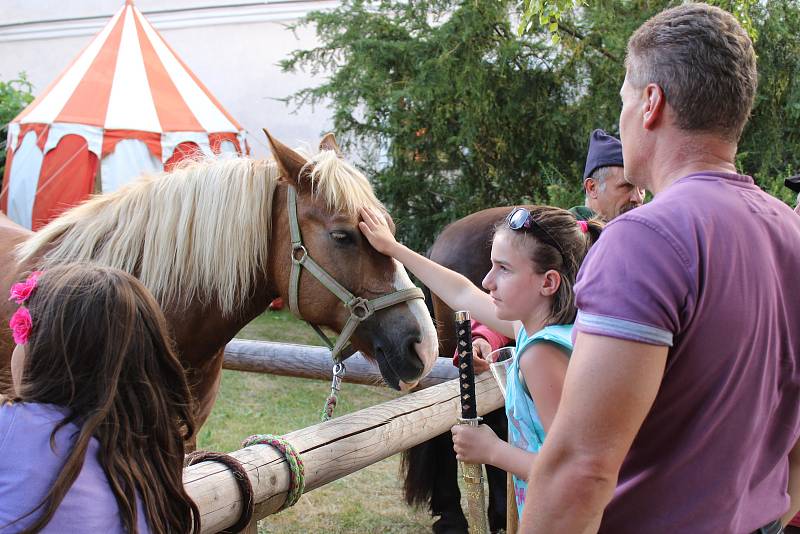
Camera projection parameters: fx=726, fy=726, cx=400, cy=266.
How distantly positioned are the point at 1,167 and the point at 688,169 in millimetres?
10772

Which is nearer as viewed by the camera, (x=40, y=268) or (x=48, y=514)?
(x=48, y=514)

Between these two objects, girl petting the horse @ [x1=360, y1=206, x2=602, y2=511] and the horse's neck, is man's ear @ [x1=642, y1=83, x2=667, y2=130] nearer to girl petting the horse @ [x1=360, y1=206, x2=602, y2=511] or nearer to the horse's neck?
girl petting the horse @ [x1=360, y1=206, x2=602, y2=511]

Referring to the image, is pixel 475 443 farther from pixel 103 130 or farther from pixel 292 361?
pixel 103 130

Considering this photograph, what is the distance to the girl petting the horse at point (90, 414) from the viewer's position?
1276mm

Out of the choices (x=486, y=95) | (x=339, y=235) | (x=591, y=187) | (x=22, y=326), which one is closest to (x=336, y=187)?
(x=339, y=235)

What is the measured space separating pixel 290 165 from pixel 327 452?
0.97 m

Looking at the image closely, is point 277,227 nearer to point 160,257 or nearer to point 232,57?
point 160,257

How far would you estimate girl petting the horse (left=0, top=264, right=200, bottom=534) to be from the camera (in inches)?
50.3

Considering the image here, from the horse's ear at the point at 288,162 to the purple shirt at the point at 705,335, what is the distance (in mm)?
1553

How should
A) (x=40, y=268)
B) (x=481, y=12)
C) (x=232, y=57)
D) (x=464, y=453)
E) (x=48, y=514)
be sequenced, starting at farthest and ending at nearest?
(x=232, y=57)
(x=481, y=12)
(x=40, y=268)
(x=464, y=453)
(x=48, y=514)

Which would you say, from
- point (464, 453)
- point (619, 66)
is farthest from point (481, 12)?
point (464, 453)

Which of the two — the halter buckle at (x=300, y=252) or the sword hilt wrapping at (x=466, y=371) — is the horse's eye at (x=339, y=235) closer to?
the halter buckle at (x=300, y=252)

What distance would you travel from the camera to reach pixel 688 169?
1196 millimetres

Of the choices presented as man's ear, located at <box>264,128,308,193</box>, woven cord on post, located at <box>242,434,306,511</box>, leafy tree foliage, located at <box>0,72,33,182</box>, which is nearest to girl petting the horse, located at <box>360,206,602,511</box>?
woven cord on post, located at <box>242,434,306,511</box>
